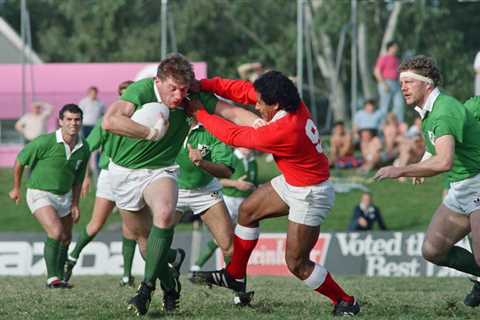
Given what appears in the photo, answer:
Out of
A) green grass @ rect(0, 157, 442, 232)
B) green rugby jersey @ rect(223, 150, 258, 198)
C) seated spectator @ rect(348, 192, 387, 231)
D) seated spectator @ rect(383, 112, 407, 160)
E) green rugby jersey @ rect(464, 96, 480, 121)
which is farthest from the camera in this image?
seated spectator @ rect(383, 112, 407, 160)

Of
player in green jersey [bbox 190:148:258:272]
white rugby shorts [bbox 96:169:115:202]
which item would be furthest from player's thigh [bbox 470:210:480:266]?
player in green jersey [bbox 190:148:258:272]

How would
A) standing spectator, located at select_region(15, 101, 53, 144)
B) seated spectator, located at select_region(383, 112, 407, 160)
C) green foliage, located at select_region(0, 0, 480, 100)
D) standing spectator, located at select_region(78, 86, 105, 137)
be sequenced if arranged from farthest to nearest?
green foliage, located at select_region(0, 0, 480, 100)
seated spectator, located at select_region(383, 112, 407, 160)
standing spectator, located at select_region(15, 101, 53, 144)
standing spectator, located at select_region(78, 86, 105, 137)

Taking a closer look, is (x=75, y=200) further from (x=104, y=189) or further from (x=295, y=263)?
(x=295, y=263)

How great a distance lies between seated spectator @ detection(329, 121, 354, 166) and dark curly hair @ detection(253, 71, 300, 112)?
1581 centimetres

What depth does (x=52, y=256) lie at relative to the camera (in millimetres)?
13148

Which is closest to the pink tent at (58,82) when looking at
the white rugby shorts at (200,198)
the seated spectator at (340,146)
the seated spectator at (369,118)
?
the seated spectator at (340,146)

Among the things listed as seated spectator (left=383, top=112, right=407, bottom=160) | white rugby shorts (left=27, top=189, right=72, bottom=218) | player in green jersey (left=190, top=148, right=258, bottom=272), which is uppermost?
white rugby shorts (left=27, top=189, right=72, bottom=218)

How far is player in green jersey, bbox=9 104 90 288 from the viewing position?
43.3ft

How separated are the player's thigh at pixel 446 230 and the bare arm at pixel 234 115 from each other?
1779 mm

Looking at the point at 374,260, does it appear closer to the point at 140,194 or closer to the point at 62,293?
the point at 62,293

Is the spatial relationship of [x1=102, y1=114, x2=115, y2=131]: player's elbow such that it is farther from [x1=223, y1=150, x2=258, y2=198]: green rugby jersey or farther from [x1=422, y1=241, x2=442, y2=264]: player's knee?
[x1=223, y1=150, x2=258, y2=198]: green rugby jersey

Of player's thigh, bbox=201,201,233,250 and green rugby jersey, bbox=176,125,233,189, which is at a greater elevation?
green rugby jersey, bbox=176,125,233,189

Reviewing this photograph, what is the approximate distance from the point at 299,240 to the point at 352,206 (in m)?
14.7

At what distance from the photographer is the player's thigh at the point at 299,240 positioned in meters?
9.29
